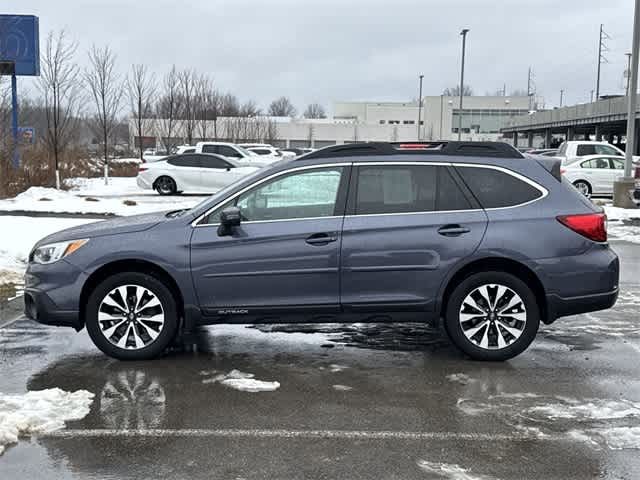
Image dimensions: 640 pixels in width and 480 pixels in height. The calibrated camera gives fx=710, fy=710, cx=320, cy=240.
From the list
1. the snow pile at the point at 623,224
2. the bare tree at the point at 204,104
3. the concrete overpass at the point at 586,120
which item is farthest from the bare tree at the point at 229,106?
the snow pile at the point at 623,224

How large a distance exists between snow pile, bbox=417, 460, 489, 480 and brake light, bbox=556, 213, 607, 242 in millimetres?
2673

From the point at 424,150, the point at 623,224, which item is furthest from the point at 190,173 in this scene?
the point at 424,150

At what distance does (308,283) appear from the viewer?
19.3 feet

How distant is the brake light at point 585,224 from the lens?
19.4 ft

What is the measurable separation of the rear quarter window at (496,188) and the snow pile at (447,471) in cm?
259

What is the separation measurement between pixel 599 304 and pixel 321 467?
3.15m

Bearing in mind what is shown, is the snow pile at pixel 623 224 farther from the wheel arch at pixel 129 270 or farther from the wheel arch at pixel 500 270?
the wheel arch at pixel 129 270

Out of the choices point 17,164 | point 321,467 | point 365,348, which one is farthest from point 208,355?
point 17,164

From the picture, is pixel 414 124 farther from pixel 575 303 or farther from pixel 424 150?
pixel 575 303

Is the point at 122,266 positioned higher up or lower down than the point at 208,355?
higher up

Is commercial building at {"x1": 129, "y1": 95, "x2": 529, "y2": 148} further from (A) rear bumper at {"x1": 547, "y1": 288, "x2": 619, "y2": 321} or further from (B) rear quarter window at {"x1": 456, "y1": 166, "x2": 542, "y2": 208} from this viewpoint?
(A) rear bumper at {"x1": 547, "y1": 288, "x2": 619, "y2": 321}

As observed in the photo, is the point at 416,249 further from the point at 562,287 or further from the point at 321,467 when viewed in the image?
the point at 321,467

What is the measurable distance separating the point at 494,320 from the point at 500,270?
0.42 meters

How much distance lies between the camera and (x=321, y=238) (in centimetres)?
586
